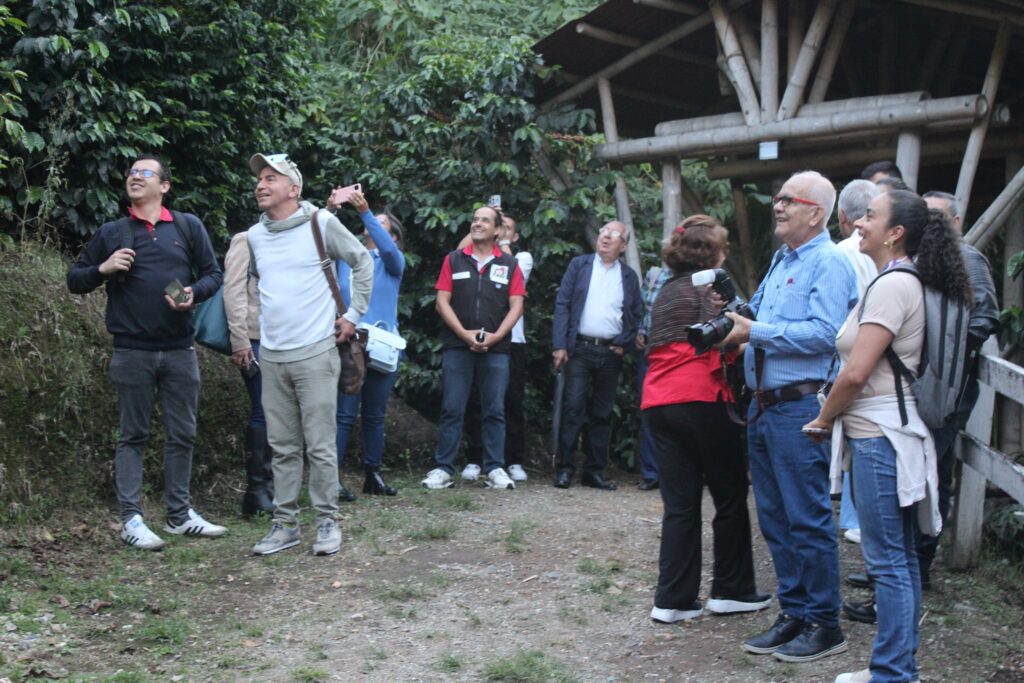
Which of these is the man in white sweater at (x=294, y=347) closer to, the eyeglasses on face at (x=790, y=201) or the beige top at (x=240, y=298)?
the beige top at (x=240, y=298)

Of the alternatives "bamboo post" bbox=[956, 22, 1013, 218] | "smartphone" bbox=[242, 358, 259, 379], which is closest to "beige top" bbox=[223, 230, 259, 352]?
"smartphone" bbox=[242, 358, 259, 379]

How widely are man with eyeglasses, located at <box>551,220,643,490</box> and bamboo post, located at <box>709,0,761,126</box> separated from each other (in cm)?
145

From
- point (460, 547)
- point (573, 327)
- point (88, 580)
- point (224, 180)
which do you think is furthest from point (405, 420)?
point (88, 580)

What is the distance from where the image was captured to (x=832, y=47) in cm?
882

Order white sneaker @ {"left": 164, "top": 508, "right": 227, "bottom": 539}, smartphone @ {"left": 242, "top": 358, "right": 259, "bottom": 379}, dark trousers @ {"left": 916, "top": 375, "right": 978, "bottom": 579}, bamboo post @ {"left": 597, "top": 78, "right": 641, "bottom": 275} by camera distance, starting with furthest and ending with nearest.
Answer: bamboo post @ {"left": 597, "top": 78, "right": 641, "bottom": 275} → smartphone @ {"left": 242, "top": 358, "right": 259, "bottom": 379} → white sneaker @ {"left": 164, "top": 508, "right": 227, "bottom": 539} → dark trousers @ {"left": 916, "top": 375, "right": 978, "bottom": 579}

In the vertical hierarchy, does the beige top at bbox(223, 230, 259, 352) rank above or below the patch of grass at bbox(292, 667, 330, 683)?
above

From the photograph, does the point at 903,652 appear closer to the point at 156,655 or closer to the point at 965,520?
the point at 965,520

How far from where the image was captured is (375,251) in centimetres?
799

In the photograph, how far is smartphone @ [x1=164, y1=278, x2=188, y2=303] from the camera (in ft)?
20.1

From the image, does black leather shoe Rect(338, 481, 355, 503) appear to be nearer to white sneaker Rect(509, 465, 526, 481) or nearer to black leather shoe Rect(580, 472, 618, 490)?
white sneaker Rect(509, 465, 526, 481)

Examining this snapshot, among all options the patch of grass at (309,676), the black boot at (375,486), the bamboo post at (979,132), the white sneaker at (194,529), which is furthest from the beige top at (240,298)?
the bamboo post at (979,132)

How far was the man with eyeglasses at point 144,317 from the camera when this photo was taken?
6168 millimetres

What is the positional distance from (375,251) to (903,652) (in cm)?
498

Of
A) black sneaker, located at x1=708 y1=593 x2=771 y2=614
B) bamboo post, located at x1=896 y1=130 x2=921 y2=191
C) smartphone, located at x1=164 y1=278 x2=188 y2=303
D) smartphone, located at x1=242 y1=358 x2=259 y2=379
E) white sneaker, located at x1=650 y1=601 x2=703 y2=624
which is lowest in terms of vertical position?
white sneaker, located at x1=650 y1=601 x2=703 y2=624
